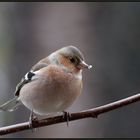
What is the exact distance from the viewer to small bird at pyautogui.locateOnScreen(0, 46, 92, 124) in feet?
9.17

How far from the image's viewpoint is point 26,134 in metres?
4.35

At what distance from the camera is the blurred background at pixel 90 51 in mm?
4238

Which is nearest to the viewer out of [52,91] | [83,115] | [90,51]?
[83,115]

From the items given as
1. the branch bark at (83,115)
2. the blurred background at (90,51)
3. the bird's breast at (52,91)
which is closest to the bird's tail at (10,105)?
the bird's breast at (52,91)

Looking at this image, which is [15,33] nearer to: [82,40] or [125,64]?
[82,40]

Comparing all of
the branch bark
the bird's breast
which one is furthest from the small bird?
the branch bark

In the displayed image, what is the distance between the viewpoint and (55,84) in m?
2.84

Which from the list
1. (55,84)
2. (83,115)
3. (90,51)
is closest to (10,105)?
(55,84)

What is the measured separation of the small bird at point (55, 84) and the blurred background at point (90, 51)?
3.99ft

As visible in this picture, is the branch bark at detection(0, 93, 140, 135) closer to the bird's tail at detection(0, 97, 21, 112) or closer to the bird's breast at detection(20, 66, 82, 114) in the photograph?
the bird's breast at detection(20, 66, 82, 114)

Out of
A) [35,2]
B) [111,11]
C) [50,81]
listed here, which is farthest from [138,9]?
[50,81]

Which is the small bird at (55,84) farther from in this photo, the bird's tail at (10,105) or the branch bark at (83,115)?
the branch bark at (83,115)

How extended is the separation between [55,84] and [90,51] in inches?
60.2

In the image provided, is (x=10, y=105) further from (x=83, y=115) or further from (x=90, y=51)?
(x=90, y=51)
